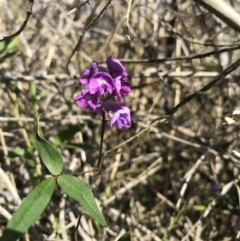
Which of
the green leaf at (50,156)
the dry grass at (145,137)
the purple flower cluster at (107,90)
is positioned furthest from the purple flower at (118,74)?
the dry grass at (145,137)

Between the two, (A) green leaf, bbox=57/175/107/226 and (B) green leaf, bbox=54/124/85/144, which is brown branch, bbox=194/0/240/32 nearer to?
(A) green leaf, bbox=57/175/107/226

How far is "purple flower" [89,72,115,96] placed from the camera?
1.02 meters

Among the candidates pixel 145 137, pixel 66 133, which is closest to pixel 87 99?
pixel 66 133

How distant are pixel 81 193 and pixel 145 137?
0.68 meters

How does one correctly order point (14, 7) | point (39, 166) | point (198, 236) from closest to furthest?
point (198, 236), point (39, 166), point (14, 7)

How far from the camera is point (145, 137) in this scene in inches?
64.2

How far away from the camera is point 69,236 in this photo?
147 centimetres

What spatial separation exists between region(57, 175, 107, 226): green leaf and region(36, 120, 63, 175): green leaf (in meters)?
0.03

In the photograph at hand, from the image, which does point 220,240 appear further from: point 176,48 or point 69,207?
point 176,48

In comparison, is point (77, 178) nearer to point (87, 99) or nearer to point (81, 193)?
point (81, 193)

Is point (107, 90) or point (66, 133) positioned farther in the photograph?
point (66, 133)

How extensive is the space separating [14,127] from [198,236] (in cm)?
71

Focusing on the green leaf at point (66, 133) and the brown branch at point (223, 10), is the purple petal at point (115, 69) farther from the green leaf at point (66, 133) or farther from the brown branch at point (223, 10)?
the green leaf at point (66, 133)

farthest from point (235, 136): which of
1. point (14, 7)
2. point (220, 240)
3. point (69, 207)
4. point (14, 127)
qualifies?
point (14, 7)
